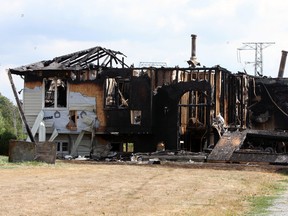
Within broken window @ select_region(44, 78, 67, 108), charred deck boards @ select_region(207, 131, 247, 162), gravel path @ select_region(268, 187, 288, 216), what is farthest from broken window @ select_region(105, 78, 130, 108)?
gravel path @ select_region(268, 187, 288, 216)

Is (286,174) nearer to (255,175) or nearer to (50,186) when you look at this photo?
(255,175)

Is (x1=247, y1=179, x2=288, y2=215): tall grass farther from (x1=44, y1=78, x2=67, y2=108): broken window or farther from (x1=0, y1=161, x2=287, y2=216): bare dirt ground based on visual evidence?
(x1=44, y1=78, x2=67, y2=108): broken window

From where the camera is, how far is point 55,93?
35875mm

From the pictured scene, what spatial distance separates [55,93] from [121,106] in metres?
3.96

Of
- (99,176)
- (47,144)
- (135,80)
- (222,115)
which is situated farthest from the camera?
(222,115)

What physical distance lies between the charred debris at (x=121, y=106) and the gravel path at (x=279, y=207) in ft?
58.8

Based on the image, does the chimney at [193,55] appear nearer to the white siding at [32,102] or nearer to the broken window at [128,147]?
the broken window at [128,147]

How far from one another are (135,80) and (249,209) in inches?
863

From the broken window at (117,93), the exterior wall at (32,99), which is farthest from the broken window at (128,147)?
the exterior wall at (32,99)

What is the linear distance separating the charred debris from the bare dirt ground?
9.01 m

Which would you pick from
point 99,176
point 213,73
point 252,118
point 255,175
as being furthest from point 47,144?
point 252,118

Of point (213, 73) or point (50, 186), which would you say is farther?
point (213, 73)

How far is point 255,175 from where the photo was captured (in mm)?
21516

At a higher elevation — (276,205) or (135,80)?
(135,80)
